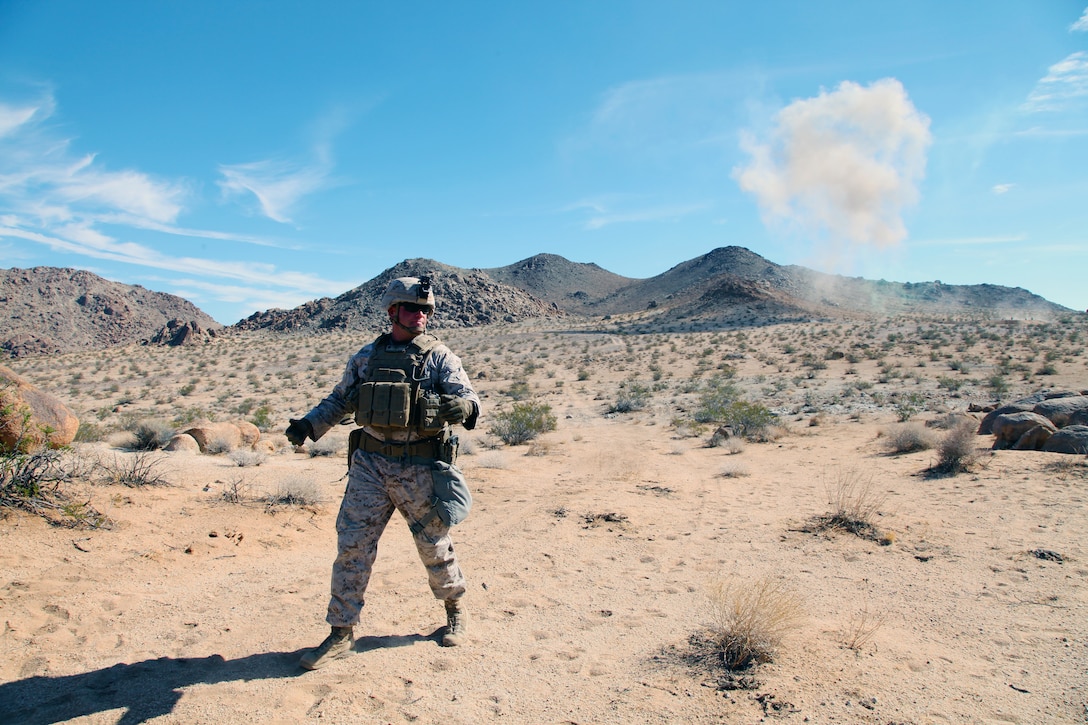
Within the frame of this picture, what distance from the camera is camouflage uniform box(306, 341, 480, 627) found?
11.2ft

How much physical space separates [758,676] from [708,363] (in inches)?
990

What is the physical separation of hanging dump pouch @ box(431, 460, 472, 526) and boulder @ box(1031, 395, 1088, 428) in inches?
431

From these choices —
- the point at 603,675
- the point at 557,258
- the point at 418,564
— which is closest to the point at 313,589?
the point at 418,564

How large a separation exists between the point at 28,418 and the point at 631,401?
14162 millimetres

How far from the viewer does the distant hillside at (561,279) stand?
93.1 meters

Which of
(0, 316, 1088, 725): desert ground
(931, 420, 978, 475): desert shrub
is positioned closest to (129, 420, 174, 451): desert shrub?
(0, 316, 1088, 725): desert ground

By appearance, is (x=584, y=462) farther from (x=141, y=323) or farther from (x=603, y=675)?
(x=141, y=323)

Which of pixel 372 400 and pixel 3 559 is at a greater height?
pixel 372 400

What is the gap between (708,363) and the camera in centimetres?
2739

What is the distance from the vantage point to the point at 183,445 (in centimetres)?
968

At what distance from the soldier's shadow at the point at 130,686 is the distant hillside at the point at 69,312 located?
66829 millimetres

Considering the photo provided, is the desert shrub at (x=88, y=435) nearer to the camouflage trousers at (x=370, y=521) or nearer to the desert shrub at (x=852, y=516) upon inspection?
the camouflage trousers at (x=370, y=521)

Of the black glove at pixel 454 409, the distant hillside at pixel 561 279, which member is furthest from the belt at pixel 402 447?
the distant hillside at pixel 561 279

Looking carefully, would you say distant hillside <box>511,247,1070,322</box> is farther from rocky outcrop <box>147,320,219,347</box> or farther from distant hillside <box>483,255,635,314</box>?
rocky outcrop <box>147,320,219,347</box>
